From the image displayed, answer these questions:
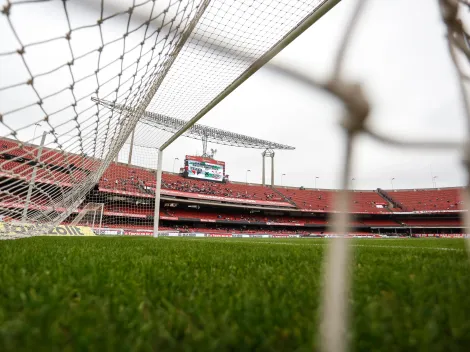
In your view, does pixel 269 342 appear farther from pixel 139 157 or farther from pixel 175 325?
pixel 139 157

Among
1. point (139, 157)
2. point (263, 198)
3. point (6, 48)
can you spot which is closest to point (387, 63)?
point (6, 48)

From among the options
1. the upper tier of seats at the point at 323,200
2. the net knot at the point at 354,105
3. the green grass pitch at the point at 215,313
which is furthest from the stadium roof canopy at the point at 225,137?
the net knot at the point at 354,105

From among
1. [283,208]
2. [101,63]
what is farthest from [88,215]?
[283,208]

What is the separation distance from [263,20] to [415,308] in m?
3.86

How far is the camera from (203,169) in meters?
35.1

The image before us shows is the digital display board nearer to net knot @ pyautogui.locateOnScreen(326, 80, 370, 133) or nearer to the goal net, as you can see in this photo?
the goal net

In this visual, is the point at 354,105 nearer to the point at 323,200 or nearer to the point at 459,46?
the point at 459,46

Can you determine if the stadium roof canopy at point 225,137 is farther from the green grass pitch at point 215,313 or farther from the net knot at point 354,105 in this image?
the net knot at point 354,105

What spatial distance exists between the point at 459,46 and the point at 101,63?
2.49 m

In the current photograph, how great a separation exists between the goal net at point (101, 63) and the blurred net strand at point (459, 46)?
83.7 inches

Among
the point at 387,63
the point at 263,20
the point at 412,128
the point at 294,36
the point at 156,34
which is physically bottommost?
the point at 412,128

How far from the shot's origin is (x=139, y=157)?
37.2ft

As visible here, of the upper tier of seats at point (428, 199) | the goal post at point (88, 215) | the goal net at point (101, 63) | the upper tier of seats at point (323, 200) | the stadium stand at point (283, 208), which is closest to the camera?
the goal net at point (101, 63)

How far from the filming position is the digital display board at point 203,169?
3444 centimetres
